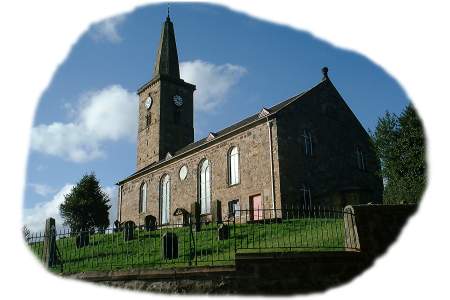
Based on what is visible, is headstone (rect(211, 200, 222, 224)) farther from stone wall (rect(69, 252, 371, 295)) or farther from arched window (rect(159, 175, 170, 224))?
stone wall (rect(69, 252, 371, 295))

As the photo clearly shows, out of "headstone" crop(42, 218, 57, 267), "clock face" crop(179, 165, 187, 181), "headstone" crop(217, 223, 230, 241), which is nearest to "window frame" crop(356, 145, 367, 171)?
"clock face" crop(179, 165, 187, 181)

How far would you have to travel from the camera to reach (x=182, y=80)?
44.4 metres

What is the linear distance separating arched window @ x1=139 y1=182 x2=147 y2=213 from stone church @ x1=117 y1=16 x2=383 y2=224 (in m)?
0.09

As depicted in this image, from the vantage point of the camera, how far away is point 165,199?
34.1m

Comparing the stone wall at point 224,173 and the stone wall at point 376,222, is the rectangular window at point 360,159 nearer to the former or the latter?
the stone wall at point 224,173

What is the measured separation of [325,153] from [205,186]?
8.65m

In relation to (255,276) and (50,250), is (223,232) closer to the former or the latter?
(50,250)

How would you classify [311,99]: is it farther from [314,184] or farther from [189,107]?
[189,107]

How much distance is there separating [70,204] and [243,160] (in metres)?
18.7

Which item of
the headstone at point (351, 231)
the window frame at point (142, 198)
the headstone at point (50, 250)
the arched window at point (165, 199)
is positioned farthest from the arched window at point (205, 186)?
the headstone at point (351, 231)

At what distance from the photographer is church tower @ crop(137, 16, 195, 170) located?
4103 centimetres

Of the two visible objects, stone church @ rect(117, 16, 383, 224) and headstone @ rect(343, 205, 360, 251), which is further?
stone church @ rect(117, 16, 383, 224)

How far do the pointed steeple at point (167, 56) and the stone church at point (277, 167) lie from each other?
1303 cm

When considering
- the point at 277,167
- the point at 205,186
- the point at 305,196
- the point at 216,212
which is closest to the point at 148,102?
the point at 205,186
